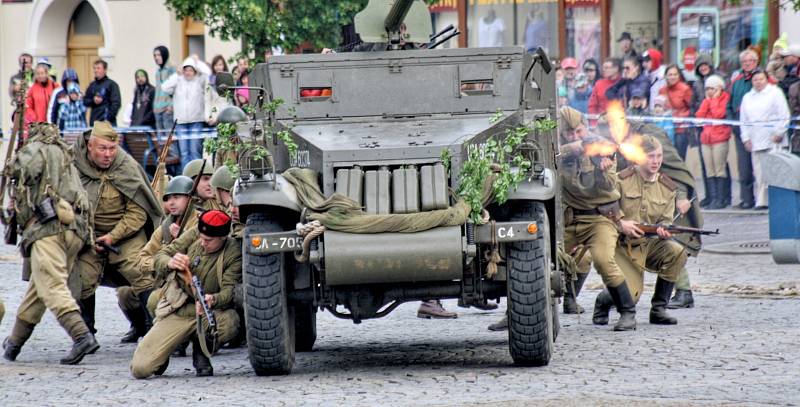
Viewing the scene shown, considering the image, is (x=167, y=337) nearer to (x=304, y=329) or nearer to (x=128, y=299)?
(x=304, y=329)

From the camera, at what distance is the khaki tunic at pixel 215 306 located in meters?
10.5

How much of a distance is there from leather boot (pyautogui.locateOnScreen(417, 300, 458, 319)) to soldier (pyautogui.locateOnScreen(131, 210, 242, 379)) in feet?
9.71

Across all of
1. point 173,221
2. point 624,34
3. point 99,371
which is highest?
point 624,34

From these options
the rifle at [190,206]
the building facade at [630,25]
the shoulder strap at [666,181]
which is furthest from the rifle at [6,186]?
the building facade at [630,25]

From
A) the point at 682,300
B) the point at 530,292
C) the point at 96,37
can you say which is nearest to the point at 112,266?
the point at 530,292

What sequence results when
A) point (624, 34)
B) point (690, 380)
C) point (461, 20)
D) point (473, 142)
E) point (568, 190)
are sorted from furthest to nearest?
point (461, 20) → point (624, 34) → point (568, 190) → point (473, 142) → point (690, 380)

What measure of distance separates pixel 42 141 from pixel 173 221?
3.33 ft

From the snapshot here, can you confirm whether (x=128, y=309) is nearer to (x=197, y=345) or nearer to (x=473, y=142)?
(x=197, y=345)

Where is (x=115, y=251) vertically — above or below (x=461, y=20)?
below

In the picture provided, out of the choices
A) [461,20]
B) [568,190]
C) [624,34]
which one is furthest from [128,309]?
[461,20]

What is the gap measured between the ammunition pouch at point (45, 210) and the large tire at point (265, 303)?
209 cm

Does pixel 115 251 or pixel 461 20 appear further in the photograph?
pixel 461 20

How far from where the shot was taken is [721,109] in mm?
19312

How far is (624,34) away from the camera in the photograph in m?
22.3
